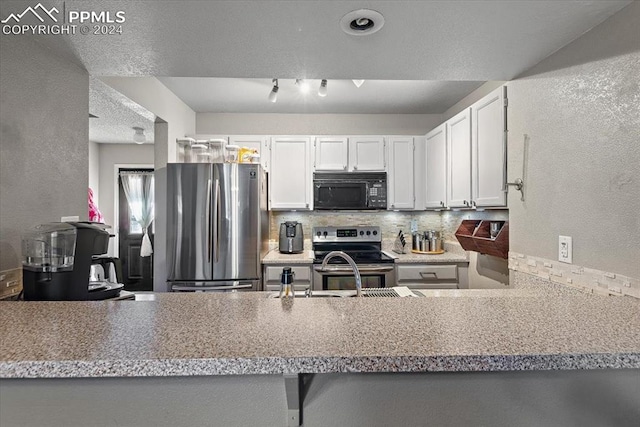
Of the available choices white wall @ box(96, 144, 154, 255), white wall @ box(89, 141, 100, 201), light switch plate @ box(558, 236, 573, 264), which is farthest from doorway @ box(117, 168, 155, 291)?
light switch plate @ box(558, 236, 573, 264)

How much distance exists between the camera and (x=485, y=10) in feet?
4.43

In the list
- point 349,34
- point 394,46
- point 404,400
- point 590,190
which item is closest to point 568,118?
point 590,190

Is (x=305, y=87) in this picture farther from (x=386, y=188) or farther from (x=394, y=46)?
(x=394, y=46)

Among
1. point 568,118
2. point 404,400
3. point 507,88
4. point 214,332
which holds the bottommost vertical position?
point 404,400

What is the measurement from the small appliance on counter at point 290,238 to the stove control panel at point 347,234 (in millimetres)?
284

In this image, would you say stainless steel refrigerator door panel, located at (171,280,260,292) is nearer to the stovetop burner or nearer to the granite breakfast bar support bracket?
the stovetop burner

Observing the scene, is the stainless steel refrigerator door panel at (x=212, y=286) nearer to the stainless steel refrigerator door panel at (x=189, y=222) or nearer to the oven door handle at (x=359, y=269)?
the stainless steel refrigerator door panel at (x=189, y=222)

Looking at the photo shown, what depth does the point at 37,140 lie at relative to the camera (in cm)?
160

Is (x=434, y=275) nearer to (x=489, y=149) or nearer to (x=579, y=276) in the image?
(x=489, y=149)

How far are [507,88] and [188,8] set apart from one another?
1.76 meters

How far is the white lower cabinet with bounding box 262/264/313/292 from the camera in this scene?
10.5 ft

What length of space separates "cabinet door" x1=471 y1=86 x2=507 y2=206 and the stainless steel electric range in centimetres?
115

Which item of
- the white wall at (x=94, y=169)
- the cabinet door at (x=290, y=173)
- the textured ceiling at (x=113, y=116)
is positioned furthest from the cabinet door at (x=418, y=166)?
the white wall at (x=94, y=169)

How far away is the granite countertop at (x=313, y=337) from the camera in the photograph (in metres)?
0.74
